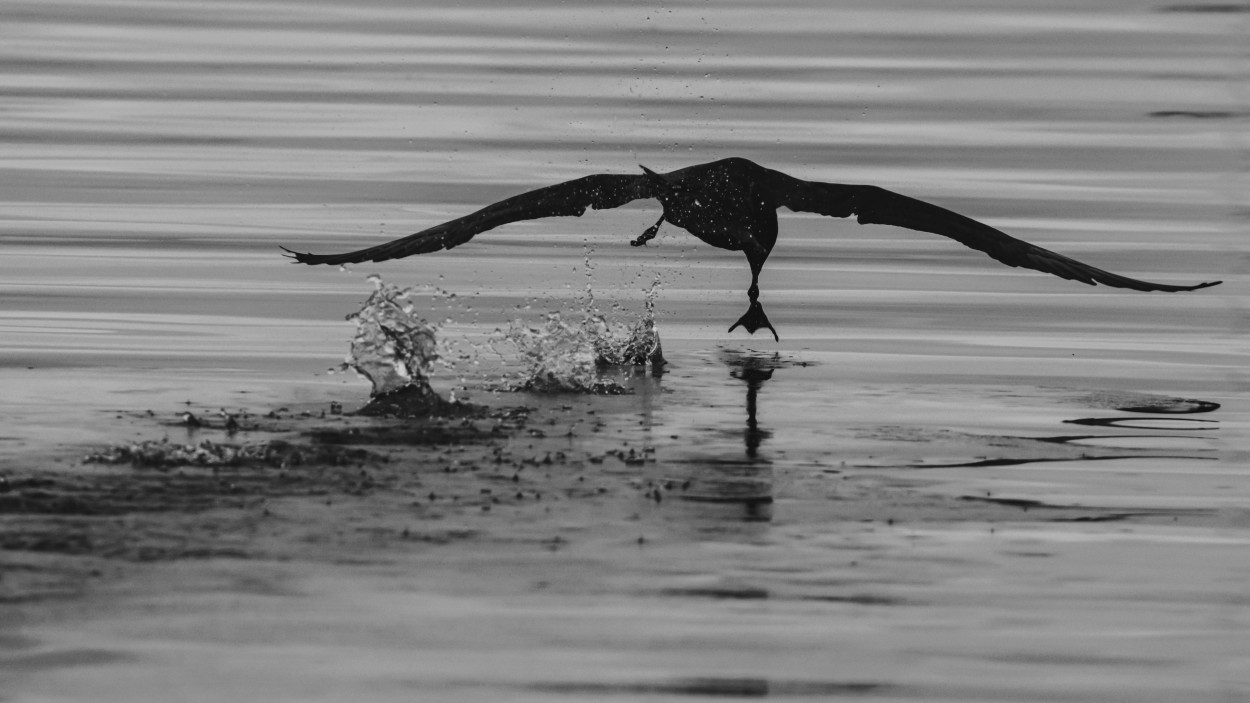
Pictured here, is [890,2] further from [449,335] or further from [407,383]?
[407,383]

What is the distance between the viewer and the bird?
11398 mm

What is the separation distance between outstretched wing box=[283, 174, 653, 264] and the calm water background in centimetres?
69

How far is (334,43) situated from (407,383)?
62.0ft

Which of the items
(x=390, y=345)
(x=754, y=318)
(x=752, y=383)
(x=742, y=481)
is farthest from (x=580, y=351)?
(x=742, y=481)

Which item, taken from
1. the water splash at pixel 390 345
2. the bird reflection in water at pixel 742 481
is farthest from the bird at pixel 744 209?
the bird reflection in water at pixel 742 481

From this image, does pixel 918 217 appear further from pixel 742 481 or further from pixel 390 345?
pixel 742 481

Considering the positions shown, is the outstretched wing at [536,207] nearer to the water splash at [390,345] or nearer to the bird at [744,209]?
the bird at [744,209]

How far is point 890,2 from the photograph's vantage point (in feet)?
108

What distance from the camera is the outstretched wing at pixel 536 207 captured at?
1137cm

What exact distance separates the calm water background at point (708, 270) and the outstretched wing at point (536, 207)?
2.28 ft

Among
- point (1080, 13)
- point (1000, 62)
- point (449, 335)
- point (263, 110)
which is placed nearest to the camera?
point (449, 335)

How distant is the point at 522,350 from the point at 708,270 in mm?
5172

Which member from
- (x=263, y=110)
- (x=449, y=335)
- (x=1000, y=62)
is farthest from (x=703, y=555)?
(x=1000, y=62)

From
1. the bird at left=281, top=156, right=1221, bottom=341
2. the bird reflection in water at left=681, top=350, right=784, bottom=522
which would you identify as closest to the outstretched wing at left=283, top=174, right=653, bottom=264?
the bird at left=281, top=156, right=1221, bottom=341
